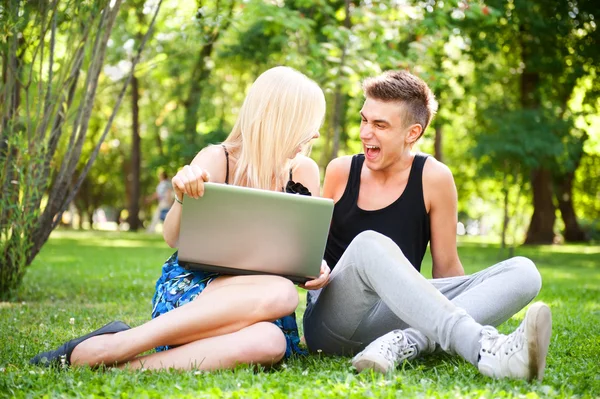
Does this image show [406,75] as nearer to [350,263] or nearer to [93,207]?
[350,263]

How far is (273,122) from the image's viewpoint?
10.6 feet

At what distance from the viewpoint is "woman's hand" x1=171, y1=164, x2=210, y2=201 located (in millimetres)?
2811

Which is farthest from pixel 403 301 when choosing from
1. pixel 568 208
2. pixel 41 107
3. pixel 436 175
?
pixel 568 208

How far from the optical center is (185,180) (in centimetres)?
281

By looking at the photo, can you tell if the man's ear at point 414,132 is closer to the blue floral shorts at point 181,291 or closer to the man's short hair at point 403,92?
the man's short hair at point 403,92

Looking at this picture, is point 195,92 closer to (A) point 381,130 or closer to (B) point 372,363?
(A) point 381,130

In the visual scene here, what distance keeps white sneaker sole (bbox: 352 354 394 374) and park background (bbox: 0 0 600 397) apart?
0.15 ft

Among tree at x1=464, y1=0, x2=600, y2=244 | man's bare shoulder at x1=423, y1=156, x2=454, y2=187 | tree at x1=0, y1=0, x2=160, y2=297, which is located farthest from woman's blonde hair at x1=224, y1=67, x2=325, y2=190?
tree at x1=464, y1=0, x2=600, y2=244

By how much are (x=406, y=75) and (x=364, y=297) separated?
1129 millimetres

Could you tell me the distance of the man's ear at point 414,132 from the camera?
360 cm

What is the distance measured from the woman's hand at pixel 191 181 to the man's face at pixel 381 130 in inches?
38.6

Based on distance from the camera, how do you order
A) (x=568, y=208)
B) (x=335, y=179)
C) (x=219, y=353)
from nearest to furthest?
(x=219, y=353) < (x=335, y=179) < (x=568, y=208)

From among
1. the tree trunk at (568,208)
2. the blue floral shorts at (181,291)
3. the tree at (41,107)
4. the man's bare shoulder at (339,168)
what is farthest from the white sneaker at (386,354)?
the tree trunk at (568,208)

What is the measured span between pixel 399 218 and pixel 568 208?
70.0ft
